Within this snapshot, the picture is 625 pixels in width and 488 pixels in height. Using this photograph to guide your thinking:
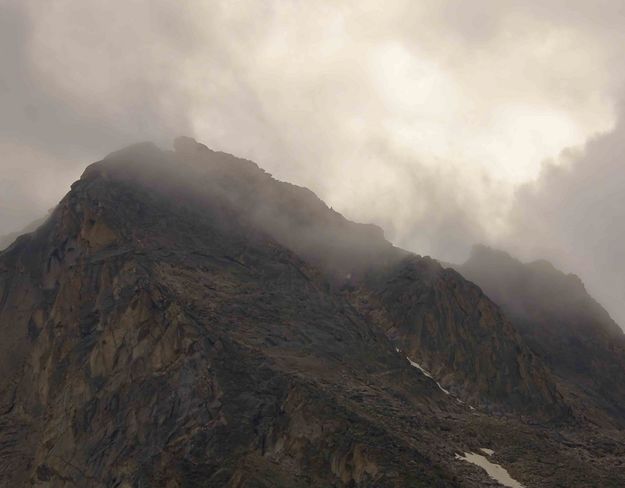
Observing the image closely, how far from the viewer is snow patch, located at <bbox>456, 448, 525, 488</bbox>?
106 m

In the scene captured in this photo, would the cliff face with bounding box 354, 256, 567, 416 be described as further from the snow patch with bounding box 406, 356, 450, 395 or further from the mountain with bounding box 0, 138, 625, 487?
the snow patch with bounding box 406, 356, 450, 395

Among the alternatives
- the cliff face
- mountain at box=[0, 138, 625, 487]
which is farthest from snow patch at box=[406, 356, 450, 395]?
the cliff face

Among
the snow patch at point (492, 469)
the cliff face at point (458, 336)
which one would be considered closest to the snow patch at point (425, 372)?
the cliff face at point (458, 336)

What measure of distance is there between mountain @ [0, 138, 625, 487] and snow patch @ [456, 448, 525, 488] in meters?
1.60

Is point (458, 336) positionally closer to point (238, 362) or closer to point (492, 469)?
point (492, 469)

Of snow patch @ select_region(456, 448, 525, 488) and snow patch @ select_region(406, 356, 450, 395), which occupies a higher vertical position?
snow patch @ select_region(406, 356, 450, 395)

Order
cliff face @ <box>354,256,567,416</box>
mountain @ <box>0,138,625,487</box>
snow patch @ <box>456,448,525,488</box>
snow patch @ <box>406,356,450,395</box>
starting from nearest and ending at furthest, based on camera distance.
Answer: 1. mountain @ <box>0,138,625,487</box>
2. snow patch @ <box>456,448,525,488</box>
3. snow patch @ <box>406,356,450,395</box>
4. cliff face @ <box>354,256,567,416</box>

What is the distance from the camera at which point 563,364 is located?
19788 cm

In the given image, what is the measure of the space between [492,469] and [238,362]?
3880cm

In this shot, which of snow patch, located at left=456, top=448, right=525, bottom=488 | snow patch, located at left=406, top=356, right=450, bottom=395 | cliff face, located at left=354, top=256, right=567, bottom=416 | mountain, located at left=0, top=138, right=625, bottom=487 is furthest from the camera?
cliff face, located at left=354, top=256, right=567, bottom=416

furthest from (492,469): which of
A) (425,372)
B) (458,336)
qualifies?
(458,336)

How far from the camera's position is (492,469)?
109875 mm

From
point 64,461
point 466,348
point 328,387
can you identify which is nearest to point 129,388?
point 64,461

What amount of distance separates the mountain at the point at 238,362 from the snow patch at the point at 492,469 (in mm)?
1603
